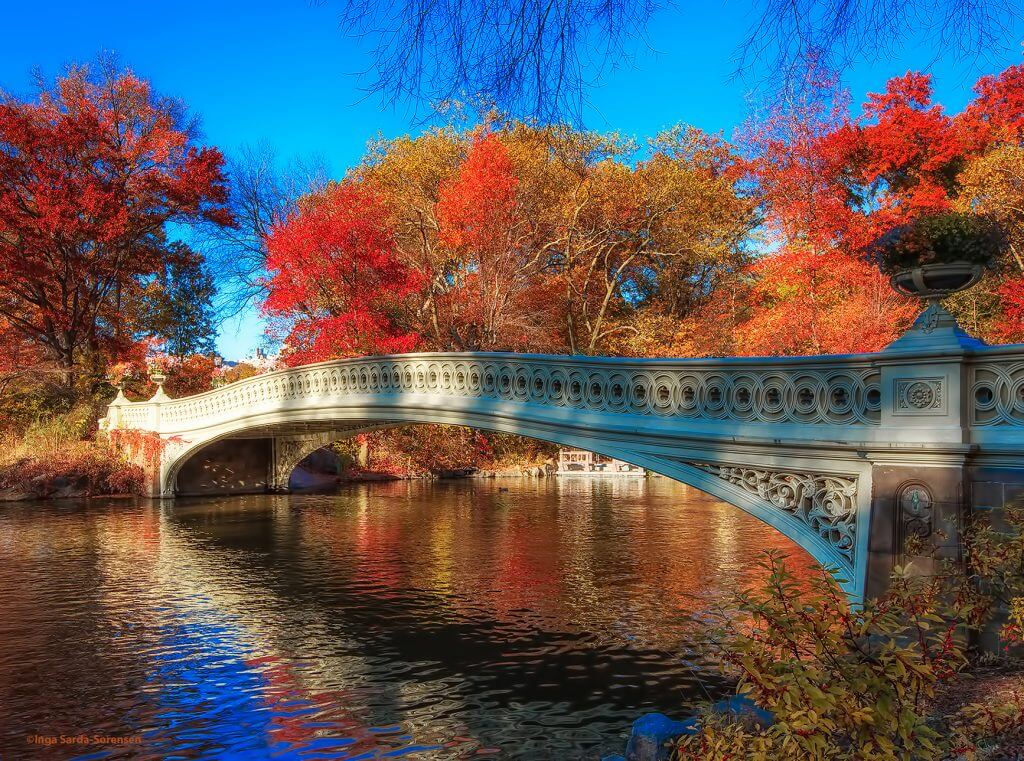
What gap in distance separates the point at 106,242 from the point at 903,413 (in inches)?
1008

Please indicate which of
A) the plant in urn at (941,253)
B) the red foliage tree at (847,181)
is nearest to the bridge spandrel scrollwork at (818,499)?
the plant in urn at (941,253)

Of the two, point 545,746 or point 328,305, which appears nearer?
point 545,746

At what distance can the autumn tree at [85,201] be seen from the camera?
23.6 meters

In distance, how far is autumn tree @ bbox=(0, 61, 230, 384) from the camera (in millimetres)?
23578

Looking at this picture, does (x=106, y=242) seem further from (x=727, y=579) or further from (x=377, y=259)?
(x=727, y=579)

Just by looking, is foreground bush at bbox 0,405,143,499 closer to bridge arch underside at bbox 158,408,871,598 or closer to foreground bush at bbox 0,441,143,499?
foreground bush at bbox 0,441,143,499

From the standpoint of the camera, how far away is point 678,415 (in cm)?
854

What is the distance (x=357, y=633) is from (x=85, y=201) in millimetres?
20078

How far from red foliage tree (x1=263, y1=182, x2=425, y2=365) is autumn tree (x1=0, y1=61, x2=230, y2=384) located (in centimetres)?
669

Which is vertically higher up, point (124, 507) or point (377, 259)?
point (377, 259)

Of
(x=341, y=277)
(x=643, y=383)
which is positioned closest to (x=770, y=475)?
(x=643, y=383)

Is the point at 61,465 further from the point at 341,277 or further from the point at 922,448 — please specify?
the point at 922,448

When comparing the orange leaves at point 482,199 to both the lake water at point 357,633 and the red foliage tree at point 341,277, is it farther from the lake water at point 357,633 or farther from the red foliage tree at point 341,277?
the lake water at point 357,633

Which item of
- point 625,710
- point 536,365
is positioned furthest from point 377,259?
point 625,710
